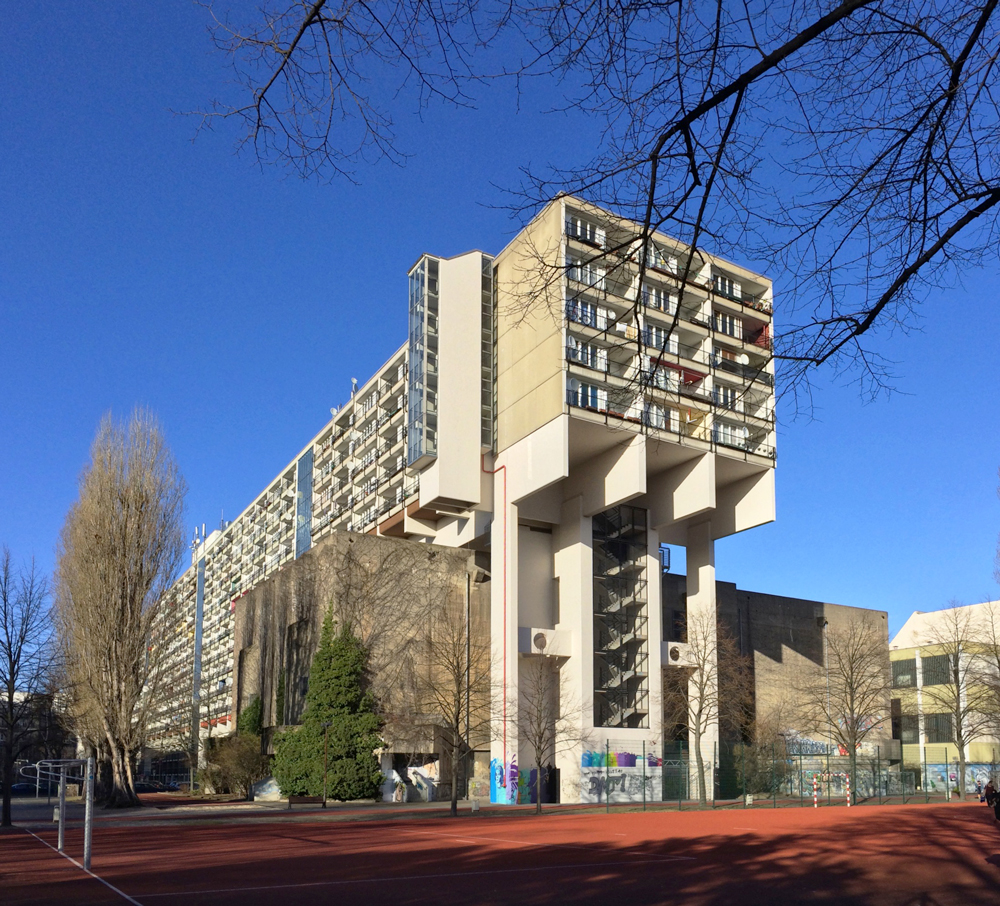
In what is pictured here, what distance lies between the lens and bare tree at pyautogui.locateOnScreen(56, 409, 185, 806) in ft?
148

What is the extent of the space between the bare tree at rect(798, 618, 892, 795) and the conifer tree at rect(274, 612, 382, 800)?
81.3ft

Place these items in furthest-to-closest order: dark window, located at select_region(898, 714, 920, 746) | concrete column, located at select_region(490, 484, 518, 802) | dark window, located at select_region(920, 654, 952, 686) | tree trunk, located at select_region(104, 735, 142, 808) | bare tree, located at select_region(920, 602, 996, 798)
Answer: dark window, located at select_region(898, 714, 920, 746) → dark window, located at select_region(920, 654, 952, 686) → bare tree, located at select_region(920, 602, 996, 798) → tree trunk, located at select_region(104, 735, 142, 808) → concrete column, located at select_region(490, 484, 518, 802)

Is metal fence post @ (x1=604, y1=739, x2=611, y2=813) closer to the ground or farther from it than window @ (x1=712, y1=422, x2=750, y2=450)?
closer to the ground

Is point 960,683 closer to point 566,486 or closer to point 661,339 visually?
point 566,486

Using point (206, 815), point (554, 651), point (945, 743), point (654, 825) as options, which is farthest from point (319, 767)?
point (945, 743)

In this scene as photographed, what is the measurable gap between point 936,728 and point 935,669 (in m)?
4.30

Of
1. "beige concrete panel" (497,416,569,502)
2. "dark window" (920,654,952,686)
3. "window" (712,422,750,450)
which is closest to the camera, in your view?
"beige concrete panel" (497,416,569,502)

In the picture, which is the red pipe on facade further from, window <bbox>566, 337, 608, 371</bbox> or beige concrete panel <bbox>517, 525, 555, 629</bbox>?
window <bbox>566, 337, 608, 371</bbox>

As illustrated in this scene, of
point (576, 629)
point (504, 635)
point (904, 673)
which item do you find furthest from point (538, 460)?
point (904, 673)

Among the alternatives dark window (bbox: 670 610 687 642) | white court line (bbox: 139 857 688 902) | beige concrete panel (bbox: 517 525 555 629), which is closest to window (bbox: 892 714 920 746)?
dark window (bbox: 670 610 687 642)

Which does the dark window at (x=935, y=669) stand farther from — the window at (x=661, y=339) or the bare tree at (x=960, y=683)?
the window at (x=661, y=339)

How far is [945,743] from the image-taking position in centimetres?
7275

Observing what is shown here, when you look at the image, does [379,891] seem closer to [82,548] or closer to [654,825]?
[654,825]

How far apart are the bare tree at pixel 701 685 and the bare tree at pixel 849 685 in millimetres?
6880
